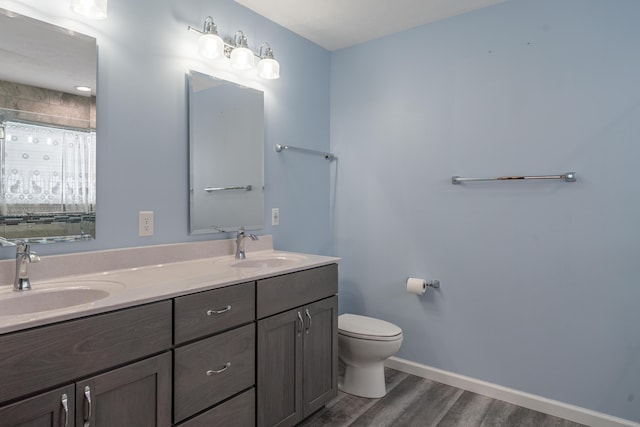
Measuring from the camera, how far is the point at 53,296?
4.51ft

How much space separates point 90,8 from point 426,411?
2.53 meters

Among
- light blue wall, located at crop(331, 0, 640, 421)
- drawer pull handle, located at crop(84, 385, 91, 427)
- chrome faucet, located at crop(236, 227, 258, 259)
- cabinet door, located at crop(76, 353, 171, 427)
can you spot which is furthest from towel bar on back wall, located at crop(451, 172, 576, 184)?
drawer pull handle, located at crop(84, 385, 91, 427)

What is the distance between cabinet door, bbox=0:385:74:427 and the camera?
→ 0.98 m

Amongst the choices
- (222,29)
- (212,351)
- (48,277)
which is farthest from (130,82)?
(212,351)

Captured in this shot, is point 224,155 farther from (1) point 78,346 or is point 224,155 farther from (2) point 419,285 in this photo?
(2) point 419,285

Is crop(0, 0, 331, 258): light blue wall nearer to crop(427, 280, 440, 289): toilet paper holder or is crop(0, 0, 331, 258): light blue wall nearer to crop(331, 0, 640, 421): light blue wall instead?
crop(331, 0, 640, 421): light blue wall

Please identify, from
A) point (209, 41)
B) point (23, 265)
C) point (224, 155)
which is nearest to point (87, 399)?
point (23, 265)

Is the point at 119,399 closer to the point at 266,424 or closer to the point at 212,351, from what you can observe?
the point at 212,351

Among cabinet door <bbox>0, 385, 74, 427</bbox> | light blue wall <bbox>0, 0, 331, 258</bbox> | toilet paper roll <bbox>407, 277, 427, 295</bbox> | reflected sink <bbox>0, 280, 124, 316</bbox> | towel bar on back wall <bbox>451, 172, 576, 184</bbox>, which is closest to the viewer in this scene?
cabinet door <bbox>0, 385, 74, 427</bbox>

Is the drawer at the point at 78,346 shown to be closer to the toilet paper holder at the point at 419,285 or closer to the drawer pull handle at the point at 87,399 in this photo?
the drawer pull handle at the point at 87,399

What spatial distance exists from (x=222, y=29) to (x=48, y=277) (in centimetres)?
155

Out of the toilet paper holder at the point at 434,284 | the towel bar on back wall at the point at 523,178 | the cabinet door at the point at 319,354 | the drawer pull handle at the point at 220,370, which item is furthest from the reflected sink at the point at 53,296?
the towel bar on back wall at the point at 523,178

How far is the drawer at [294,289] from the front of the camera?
5.63 feet

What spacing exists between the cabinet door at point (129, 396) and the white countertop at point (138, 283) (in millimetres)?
210
